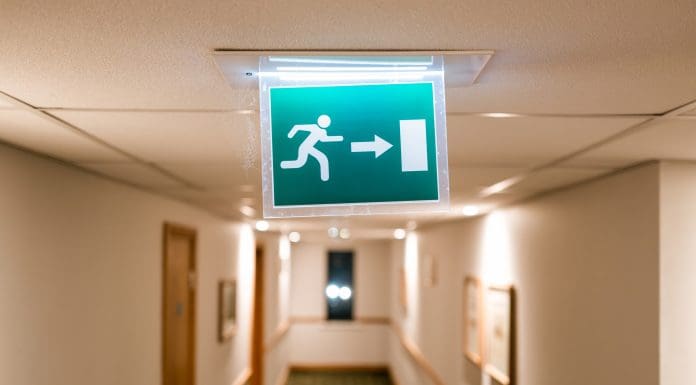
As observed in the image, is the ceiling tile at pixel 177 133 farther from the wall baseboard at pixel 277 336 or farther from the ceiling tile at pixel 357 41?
the wall baseboard at pixel 277 336

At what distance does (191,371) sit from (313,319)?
9.20m

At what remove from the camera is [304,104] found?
162 cm

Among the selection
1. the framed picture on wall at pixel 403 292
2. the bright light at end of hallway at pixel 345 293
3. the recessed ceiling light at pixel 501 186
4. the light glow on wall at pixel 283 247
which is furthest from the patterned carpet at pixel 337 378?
the recessed ceiling light at pixel 501 186

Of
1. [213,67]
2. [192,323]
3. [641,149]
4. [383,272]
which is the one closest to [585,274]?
[641,149]

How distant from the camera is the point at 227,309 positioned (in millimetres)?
6320

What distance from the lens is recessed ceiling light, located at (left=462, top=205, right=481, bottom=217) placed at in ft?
17.1

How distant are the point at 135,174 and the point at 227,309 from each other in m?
3.13

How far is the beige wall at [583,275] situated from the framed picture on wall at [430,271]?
183 cm

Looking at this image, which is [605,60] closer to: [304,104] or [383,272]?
[304,104]

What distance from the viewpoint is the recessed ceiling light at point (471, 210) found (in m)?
5.20

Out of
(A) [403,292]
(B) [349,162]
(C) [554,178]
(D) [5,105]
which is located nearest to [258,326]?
(A) [403,292]

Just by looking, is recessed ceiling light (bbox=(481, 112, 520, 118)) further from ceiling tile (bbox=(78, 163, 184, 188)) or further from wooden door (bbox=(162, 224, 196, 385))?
wooden door (bbox=(162, 224, 196, 385))

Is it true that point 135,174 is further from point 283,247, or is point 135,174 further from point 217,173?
point 283,247

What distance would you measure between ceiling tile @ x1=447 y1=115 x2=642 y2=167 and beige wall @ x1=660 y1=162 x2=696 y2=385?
0.51 m
